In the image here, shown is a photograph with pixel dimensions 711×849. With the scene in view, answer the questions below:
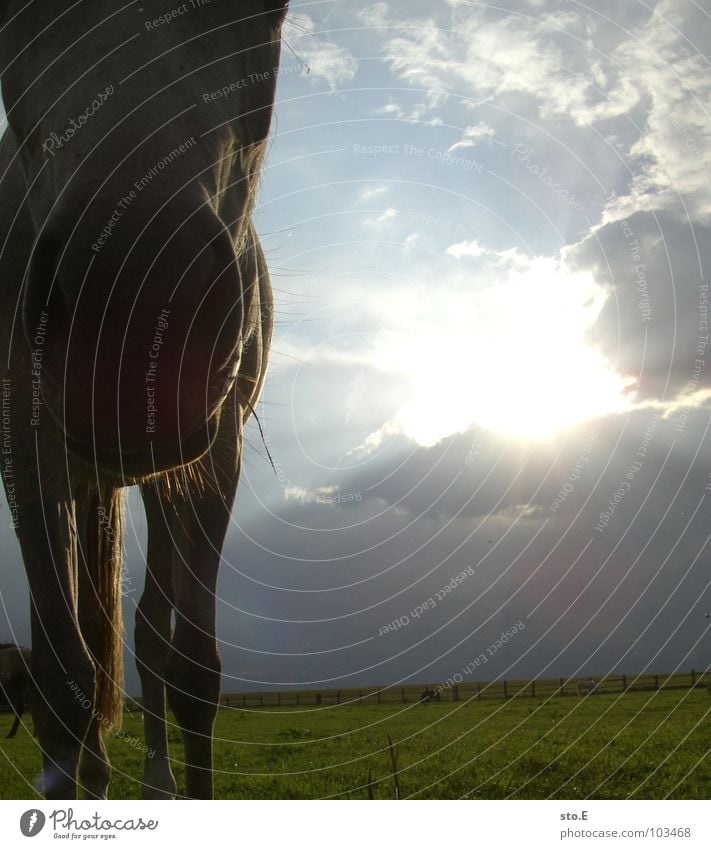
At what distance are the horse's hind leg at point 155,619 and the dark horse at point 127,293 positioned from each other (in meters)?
0.36

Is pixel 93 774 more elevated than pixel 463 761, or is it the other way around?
pixel 93 774

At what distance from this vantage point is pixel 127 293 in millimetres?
2727

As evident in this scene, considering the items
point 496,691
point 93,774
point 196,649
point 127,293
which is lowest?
point 496,691

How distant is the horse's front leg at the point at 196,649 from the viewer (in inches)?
178

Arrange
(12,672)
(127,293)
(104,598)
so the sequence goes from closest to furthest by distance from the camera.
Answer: (127,293) < (104,598) < (12,672)

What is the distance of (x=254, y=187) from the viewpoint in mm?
4387
